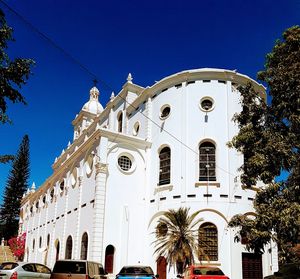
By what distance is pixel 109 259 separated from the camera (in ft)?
79.5

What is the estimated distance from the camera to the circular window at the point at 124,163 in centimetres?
2722

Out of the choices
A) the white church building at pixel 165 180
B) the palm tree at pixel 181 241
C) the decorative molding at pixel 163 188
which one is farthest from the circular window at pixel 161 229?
the decorative molding at pixel 163 188

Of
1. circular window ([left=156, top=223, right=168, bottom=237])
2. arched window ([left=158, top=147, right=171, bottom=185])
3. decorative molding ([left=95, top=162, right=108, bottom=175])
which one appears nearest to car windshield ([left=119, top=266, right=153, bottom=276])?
circular window ([left=156, top=223, right=168, bottom=237])

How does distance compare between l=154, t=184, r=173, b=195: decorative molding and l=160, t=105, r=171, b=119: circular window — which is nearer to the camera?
l=154, t=184, r=173, b=195: decorative molding

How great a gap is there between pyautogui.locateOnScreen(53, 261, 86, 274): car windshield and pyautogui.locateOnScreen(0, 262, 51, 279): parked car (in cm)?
303

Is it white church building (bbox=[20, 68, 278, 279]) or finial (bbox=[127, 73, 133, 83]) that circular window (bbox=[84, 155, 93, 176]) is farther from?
finial (bbox=[127, 73, 133, 83])

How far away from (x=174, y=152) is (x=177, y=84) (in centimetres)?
541

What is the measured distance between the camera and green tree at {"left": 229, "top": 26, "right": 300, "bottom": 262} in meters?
14.9

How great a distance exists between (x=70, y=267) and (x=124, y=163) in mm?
14077

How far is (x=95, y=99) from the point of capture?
Answer: 5209 centimetres

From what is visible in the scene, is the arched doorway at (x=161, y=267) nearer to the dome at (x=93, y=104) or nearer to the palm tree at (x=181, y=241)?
the palm tree at (x=181, y=241)

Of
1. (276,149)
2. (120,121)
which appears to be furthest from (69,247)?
(276,149)

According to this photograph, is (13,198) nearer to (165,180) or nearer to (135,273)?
(165,180)

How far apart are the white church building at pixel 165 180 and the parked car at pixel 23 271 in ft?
21.2
